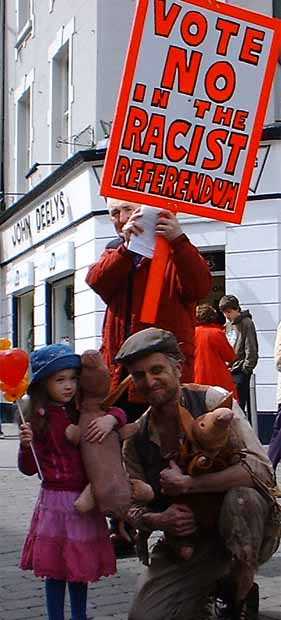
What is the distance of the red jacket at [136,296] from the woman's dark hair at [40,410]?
1032 mm

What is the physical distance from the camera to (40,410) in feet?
12.5

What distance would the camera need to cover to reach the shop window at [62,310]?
1642cm

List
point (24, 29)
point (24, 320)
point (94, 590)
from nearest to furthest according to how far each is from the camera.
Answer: point (94, 590), point (24, 29), point (24, 320)

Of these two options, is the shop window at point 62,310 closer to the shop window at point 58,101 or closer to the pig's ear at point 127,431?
the shop window at point 58,101

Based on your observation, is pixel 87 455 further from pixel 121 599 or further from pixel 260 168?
pixel 260 168

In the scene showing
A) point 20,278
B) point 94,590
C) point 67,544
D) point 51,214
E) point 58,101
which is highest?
point 58,101

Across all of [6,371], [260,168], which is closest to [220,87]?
[6,371]

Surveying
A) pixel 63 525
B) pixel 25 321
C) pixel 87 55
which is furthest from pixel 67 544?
pixel 25 321

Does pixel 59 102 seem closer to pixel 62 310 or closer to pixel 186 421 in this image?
pixel 62 310

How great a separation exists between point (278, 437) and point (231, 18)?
4468 millimetres

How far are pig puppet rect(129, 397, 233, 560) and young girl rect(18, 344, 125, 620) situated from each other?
239mm

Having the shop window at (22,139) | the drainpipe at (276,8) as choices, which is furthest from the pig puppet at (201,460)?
the shop window at (22,139)

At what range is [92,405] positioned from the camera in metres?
3.84

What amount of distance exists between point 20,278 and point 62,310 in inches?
94.2
